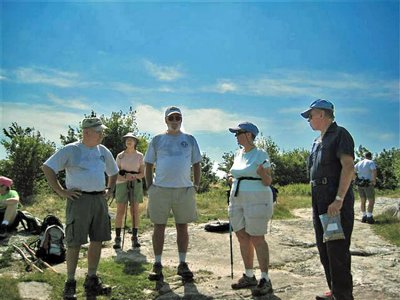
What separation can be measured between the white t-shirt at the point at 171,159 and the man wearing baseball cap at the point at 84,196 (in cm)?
80

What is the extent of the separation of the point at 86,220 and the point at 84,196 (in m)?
0.27

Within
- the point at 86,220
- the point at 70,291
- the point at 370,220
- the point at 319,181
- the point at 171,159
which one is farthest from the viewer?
the point at 370,220

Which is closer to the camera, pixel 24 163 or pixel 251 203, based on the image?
pixel 251 203

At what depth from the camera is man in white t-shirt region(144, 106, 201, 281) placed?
18.4 feet

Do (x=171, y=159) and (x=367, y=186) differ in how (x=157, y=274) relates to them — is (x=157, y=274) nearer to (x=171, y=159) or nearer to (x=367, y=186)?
(x=171, y=159)

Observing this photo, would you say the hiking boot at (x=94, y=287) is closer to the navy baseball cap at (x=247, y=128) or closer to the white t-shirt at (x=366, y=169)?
the navy baseball cap at (x=247, y=128)

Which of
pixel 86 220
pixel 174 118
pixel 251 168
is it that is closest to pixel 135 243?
pixel 86 220

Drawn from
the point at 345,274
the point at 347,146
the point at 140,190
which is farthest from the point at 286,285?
the point at 140,190

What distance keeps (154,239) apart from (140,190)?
2.39m

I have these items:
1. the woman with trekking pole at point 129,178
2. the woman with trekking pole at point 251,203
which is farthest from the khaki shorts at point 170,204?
the woman with trekking pole at point 129,178

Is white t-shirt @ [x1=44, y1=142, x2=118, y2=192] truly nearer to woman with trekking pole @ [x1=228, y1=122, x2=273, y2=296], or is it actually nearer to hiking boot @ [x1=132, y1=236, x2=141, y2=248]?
woman with trekking pole @ [x1=228, y1=122, x2=273, y2=296]

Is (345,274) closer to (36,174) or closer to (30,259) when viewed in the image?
(30,259)

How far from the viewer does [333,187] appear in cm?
418

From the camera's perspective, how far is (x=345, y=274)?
4.09 metres
